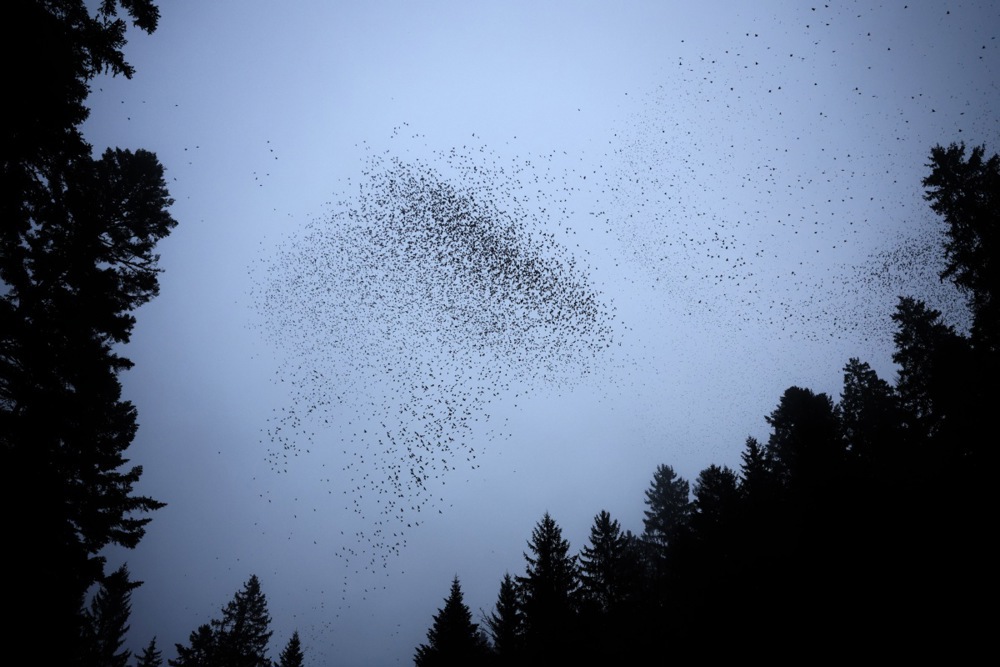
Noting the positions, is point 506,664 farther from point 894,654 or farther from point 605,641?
point 894,654

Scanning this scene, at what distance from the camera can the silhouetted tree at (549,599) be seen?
16.1 meters

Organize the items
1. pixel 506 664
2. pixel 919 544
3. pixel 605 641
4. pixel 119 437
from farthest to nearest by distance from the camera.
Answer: pixel 506 664
pixel 605 641
pixel 119 437
pixel 919 544

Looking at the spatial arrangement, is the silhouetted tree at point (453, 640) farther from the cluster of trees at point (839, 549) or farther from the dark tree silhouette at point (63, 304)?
the dark tree silhouette at point (63, 304)

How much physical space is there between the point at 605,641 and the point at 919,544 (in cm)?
1129

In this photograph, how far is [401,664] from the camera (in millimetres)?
167750

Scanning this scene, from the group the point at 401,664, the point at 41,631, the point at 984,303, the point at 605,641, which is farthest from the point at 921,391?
the point at 401,664

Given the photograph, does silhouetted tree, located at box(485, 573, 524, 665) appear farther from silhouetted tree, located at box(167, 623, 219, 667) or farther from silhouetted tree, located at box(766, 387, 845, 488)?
silhouetted tree, located at box(167, 623, 219, 667)

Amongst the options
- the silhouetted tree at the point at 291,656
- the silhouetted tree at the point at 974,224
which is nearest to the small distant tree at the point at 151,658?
the silhouetted tree at the point at 291,656

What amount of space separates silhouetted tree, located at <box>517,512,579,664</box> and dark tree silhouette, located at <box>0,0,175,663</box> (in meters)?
15.1

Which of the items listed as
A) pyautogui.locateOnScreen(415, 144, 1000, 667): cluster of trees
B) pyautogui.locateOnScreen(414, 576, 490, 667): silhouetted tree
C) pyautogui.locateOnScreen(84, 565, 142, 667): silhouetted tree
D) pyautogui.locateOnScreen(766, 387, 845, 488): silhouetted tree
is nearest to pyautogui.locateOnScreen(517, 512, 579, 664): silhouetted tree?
pyautogui.locateOnScreen(415, 144, 1000, 667): cluster of trees

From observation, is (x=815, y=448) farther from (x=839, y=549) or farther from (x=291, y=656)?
(x=291, y=656)

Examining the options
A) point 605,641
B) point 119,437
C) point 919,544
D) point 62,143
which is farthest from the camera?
point 605,641

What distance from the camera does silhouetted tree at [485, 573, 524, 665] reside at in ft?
61.6

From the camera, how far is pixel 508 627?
64.0ft
